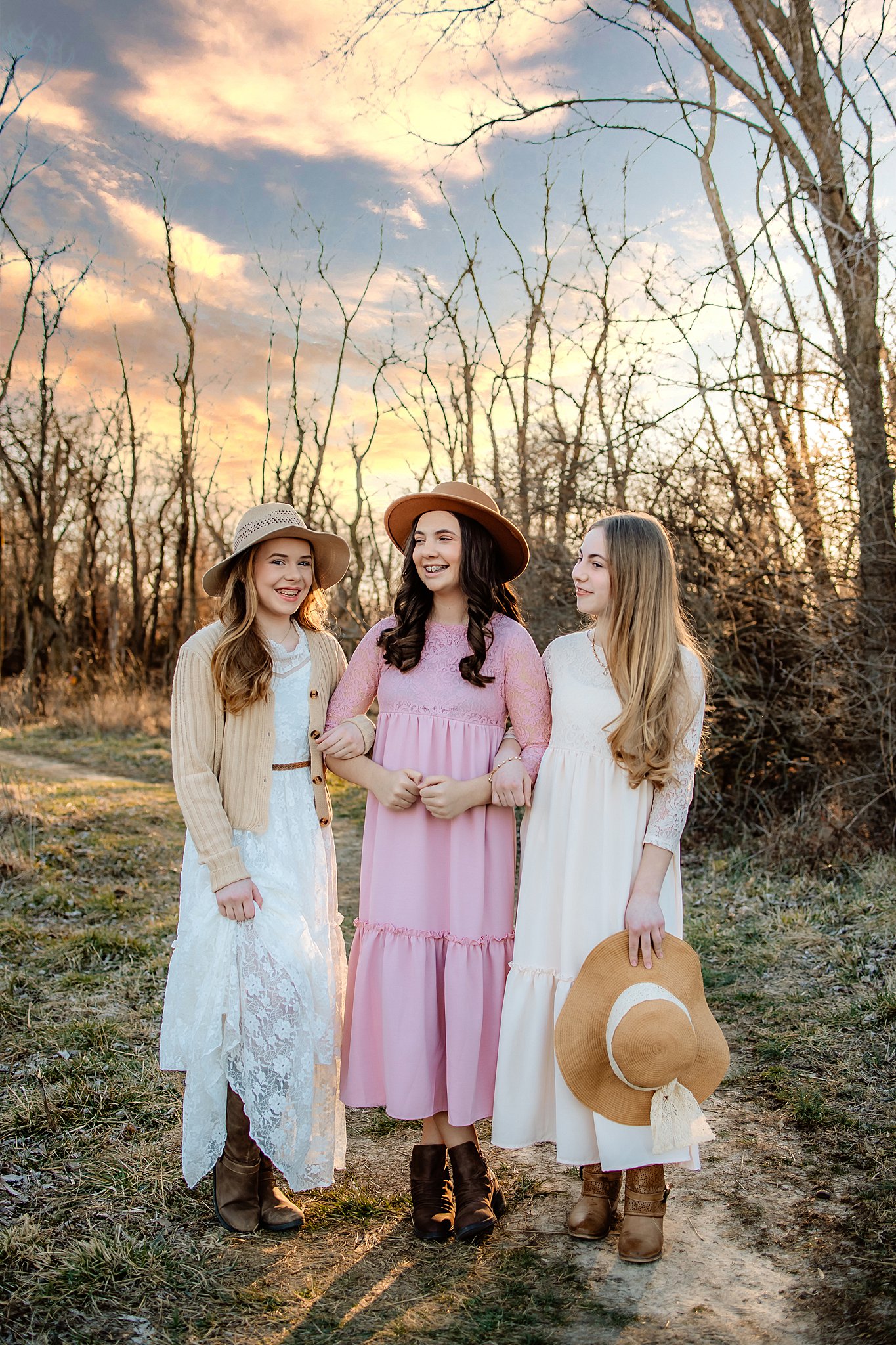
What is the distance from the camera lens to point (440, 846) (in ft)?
9.41

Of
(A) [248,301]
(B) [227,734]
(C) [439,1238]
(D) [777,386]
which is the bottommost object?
(C) [439,1238]

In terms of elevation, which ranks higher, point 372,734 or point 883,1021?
point 372,734

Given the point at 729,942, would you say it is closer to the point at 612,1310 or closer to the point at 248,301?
the point at 612,1310

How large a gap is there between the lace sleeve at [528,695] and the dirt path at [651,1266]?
1.40m

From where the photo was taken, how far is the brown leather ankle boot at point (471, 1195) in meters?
2.72

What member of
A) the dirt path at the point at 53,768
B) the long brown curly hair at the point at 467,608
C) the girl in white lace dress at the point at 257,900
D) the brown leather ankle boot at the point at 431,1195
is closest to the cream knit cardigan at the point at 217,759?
the girl in white lace dress at the point at 257,900

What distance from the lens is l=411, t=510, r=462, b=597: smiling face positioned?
9.58 feet

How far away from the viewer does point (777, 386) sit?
23.3 ft

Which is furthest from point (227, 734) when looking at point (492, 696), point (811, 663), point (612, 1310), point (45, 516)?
point (45, 516)

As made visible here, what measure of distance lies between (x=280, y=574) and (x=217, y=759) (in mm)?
581

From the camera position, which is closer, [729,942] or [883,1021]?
[883,1021]

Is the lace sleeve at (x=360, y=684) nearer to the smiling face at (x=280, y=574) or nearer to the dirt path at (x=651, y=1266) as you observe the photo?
the smiling face at (x=280, y=574)

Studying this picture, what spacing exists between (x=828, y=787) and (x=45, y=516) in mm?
19415

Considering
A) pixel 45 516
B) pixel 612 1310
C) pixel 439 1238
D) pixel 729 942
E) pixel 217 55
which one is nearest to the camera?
pixel 612 1310
